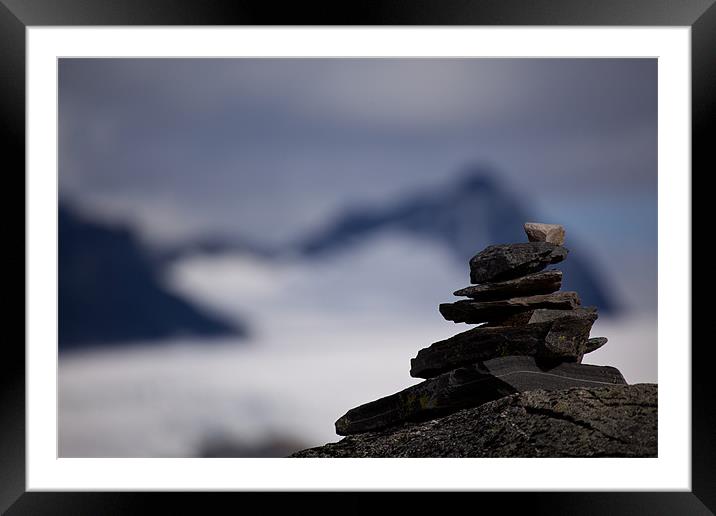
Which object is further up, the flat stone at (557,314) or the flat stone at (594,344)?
the flat stone at (557,314)

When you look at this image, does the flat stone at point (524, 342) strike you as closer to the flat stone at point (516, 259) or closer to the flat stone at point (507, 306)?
the flat stone at point (507, 306)

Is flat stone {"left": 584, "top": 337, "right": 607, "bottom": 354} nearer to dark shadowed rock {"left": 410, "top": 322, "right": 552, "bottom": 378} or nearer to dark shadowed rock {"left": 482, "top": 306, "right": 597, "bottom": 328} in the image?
dark shadowed rock {"left": 482, "top": 306, "right": 597, "bottom": 328}

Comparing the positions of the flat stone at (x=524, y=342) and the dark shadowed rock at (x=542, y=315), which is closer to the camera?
the flat stone at (x=524, y=342)

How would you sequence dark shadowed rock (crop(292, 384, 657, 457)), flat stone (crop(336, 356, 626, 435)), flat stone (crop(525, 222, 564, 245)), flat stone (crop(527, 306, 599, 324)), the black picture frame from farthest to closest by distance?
flat stone (crop(525, 222, 564, 245)) → flat stone (crop(527, 306, 599, 324)) → flat stone (crop(336, 356, 626, 435)) → dark shadowed rock (crop(292, 384, 657, 457)) → the black picture frame

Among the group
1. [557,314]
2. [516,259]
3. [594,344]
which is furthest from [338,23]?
[594,344]

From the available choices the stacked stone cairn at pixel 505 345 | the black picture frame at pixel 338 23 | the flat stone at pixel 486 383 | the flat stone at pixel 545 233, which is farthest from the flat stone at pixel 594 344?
the black picture frame at pixel 338 23

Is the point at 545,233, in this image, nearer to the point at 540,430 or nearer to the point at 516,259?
the point at 516,259

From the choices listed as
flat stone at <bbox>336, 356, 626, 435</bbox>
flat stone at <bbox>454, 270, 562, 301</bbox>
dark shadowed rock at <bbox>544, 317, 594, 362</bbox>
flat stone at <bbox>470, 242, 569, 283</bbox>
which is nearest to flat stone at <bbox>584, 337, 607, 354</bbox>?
dark shadowed rock at <bbox>544, 317, 594, 362</bbox>
